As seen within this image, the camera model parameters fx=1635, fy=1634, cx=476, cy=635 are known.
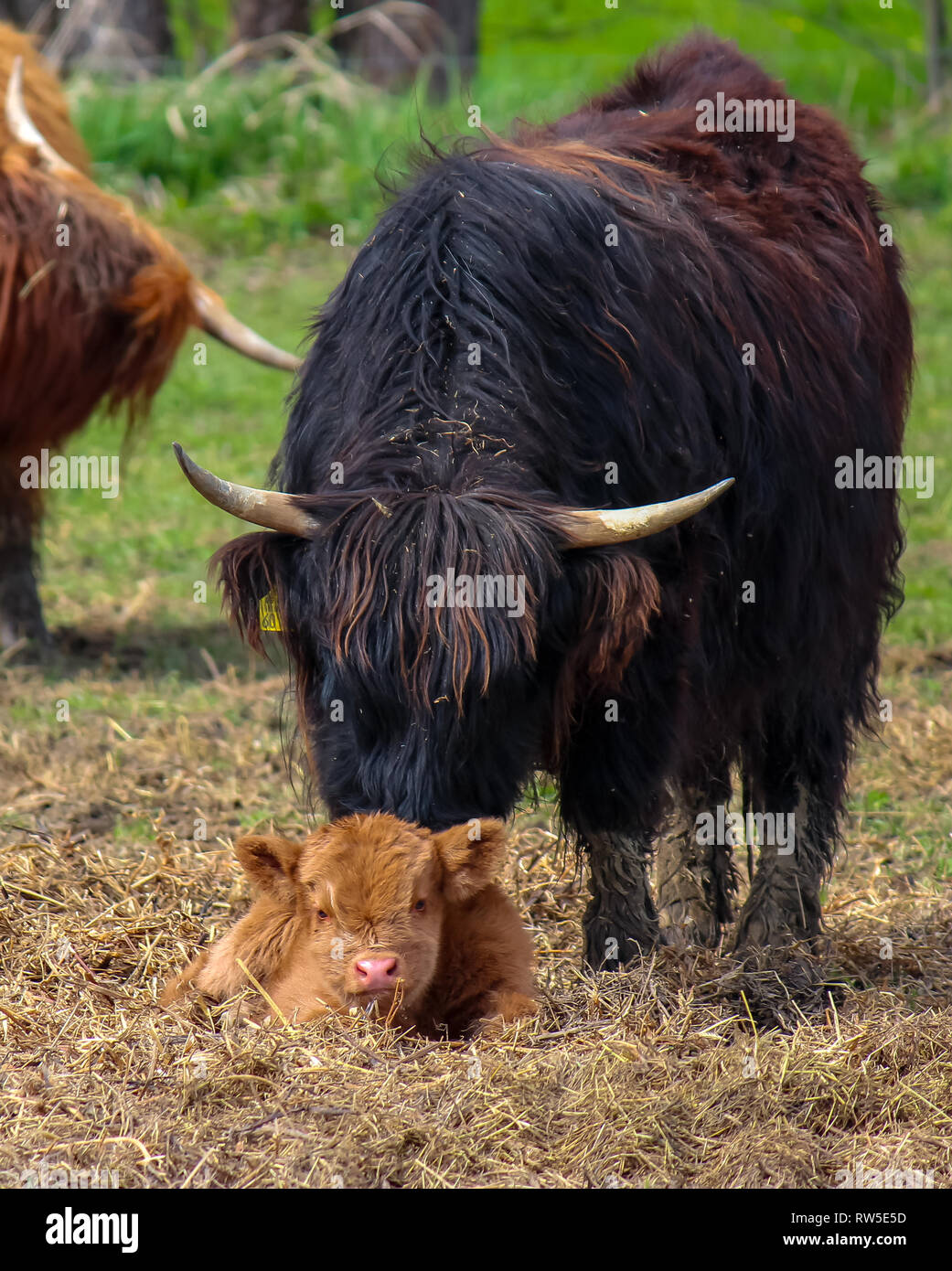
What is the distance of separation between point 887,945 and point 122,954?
6.29 feet

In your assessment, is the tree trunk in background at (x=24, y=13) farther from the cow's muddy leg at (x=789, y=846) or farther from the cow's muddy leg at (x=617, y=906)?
the cow's muddy leg at (x=617, y=906)

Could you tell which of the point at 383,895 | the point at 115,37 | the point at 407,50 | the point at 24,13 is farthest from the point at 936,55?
the point at 383,895

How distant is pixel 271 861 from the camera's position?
3199 mm

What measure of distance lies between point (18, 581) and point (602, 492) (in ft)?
13.2

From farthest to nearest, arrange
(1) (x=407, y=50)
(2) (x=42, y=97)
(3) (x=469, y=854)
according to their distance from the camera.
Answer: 1. (1) (x=407, y=50)
2. (2) (x=42, y=97)
3. (3) (x=469, y=854)

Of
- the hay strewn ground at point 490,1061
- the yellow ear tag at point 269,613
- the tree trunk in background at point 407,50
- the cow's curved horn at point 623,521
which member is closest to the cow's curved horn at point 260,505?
the yellow ear tag at point 269,613

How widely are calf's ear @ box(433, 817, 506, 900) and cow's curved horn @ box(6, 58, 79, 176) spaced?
4.35m

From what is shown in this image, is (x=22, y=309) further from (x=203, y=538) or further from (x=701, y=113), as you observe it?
(x=701, y=113)

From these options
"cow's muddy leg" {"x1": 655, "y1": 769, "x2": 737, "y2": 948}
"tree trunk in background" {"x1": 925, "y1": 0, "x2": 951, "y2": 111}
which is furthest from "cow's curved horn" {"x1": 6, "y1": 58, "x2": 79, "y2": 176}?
"tree trunk in background" {"x1": 925, "y1": 0, "x2": 951, "y2": 111}

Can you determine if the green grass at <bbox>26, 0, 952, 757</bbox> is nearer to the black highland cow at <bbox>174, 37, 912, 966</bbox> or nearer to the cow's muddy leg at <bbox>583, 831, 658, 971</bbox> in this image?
the black highland cow at <bbox>174, 37, 912, 966</bbox>

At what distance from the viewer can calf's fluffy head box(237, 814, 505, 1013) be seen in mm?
2824

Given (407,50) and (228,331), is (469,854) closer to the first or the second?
(228,331)
